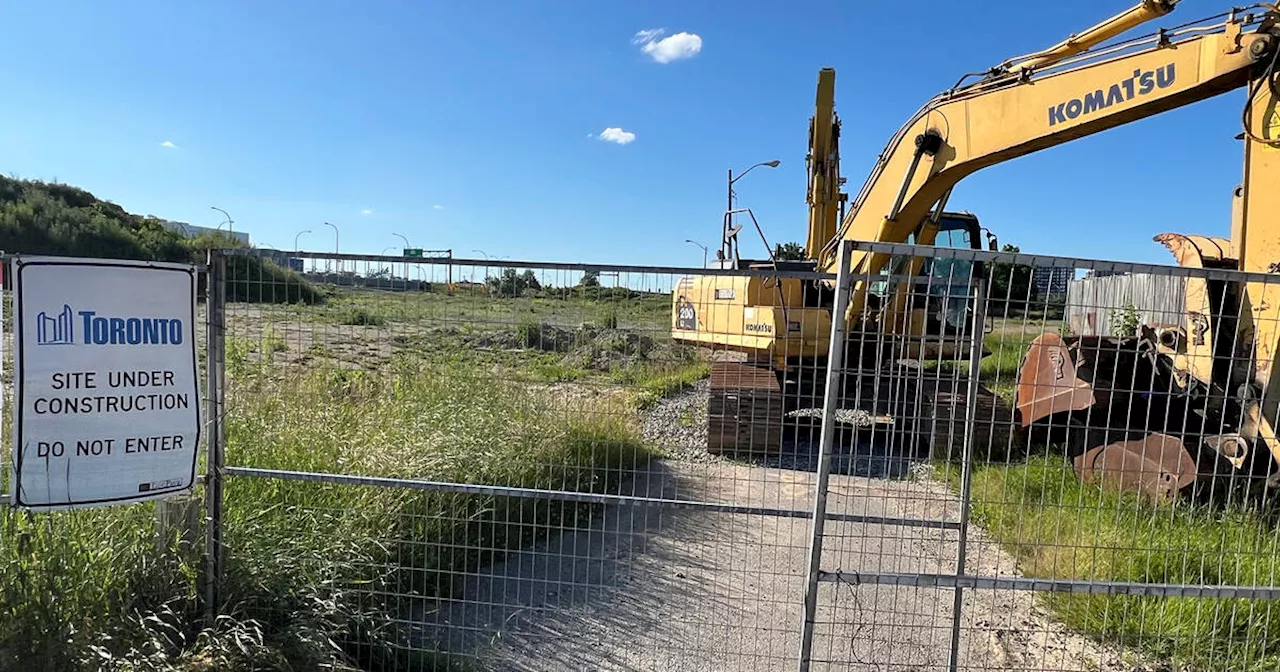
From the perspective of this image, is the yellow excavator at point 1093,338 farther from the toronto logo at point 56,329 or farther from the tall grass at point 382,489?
the toronto logo at point 56,329

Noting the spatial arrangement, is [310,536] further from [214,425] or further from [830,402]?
[830,402]

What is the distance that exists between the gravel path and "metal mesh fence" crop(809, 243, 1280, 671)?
0.08ft

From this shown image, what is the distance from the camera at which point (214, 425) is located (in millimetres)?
3492

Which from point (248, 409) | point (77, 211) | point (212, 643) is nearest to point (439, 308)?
point (212, 643)

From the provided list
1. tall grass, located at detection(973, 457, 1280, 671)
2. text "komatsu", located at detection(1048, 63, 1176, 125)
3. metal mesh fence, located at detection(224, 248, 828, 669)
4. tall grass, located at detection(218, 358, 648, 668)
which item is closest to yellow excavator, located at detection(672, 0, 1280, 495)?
text "komatsu", located at detection(1048, 63, 1176, 125)

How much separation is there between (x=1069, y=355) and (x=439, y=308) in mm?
5805

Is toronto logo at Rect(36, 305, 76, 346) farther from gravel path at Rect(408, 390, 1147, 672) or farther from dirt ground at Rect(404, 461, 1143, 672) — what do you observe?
gravel path at Rect(408, 390, 1147, 672)

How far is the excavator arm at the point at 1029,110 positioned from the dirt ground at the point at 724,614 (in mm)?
2023

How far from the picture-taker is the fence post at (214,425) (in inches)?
133

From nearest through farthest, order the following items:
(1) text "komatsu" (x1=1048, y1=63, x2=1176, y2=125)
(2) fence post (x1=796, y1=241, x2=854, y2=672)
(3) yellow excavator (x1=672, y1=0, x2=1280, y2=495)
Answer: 1. (2) fence post (x1=796, y1=241, x2=854, y2=672)
2. (3) yellow excavator (x1=672, y1=0, x2=1280, y2=495)
3. (1) text "komatsu" (x1=1048, y1=63, x2=1176, y2=125)

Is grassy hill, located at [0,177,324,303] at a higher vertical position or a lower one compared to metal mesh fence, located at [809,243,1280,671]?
higher


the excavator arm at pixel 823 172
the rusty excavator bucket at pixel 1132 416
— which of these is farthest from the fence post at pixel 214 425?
the excavator arm at pixel 823 172

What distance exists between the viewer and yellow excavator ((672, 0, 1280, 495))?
5.03 meters

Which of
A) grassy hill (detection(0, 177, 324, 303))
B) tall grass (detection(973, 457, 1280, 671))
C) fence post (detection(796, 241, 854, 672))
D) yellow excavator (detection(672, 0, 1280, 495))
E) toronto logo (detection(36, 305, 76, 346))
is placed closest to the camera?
fence post (detection(796, 241, 854, 672))
